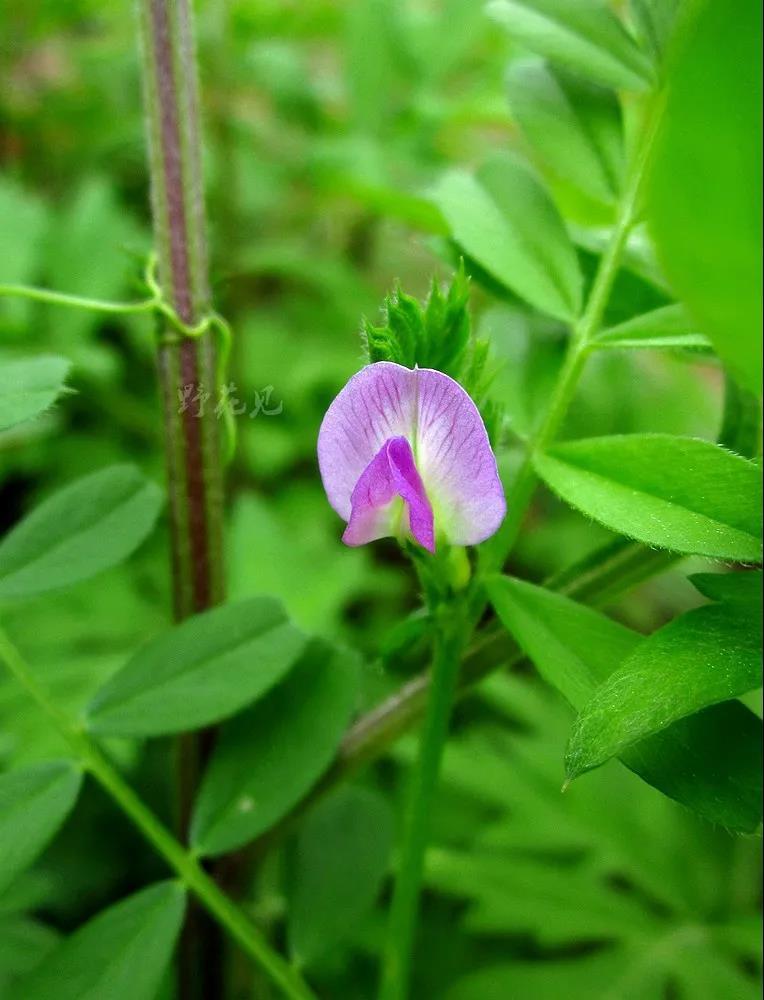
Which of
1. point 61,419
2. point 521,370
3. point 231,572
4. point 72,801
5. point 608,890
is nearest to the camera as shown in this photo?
point 72,801

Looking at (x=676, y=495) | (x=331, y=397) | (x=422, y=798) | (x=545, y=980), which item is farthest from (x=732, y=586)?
(x=331, y=397)

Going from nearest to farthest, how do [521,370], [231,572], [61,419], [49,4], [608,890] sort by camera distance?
[521,370] < [608,890] < [231,572] < [61,419] < [49,4]

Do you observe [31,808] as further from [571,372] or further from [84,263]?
[84,263]

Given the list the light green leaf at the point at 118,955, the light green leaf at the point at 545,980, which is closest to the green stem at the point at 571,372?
the light green leaf at the point at 118,955

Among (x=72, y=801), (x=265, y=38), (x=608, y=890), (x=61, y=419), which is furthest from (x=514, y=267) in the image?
(x=265, y=38)

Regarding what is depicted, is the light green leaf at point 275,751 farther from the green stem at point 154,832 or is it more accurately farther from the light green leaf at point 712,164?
the light green leaf at point 712,164

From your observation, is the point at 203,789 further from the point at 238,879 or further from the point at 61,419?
the point at 61,419

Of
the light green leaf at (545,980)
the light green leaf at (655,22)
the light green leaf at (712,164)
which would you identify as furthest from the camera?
the light green leaf at (545,980)

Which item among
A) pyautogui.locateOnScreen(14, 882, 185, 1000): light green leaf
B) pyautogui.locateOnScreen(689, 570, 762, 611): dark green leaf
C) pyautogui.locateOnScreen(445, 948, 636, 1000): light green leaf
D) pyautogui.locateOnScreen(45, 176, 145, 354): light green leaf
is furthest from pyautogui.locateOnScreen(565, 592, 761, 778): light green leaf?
pyautogui.locateOnScreen(45, 176, 145, 354): light green leaf
